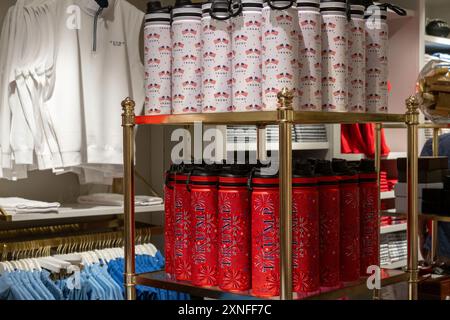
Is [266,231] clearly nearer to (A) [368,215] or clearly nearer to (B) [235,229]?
(B) [235,229]

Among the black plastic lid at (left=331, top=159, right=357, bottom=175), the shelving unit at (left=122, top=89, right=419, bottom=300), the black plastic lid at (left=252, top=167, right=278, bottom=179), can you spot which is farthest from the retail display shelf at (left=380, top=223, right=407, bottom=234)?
the black plastic lid at (left=252, top=167, right=278, bottom=179)

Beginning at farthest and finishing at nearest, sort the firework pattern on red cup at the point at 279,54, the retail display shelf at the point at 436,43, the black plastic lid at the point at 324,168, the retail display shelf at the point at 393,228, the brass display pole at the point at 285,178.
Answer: the retail display shelf at the point at 436,43
the retail display shelf at the point at 393,228
the black plastic lid at the point at 324,168
the firework pattern on red cup at the point at 279,54
the brass display pole at the point at 285,178

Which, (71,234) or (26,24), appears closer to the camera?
(26,24)

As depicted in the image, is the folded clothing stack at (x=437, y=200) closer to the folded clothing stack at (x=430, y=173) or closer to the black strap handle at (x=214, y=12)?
the folded clothing stack at (x=430, y=173)

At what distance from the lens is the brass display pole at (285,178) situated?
1.41 m

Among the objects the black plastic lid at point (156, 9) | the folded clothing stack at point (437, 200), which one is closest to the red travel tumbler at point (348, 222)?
the black plastic lid at point (156, 9)

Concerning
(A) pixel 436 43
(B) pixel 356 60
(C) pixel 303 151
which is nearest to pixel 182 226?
(B) pixel 356 60

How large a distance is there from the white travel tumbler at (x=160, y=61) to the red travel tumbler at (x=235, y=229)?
1.05 ft

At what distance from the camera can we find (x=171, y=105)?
175 cm

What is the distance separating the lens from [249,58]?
5.10 feet

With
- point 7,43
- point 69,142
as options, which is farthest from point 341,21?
point 7,43

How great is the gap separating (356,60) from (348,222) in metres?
0.44
